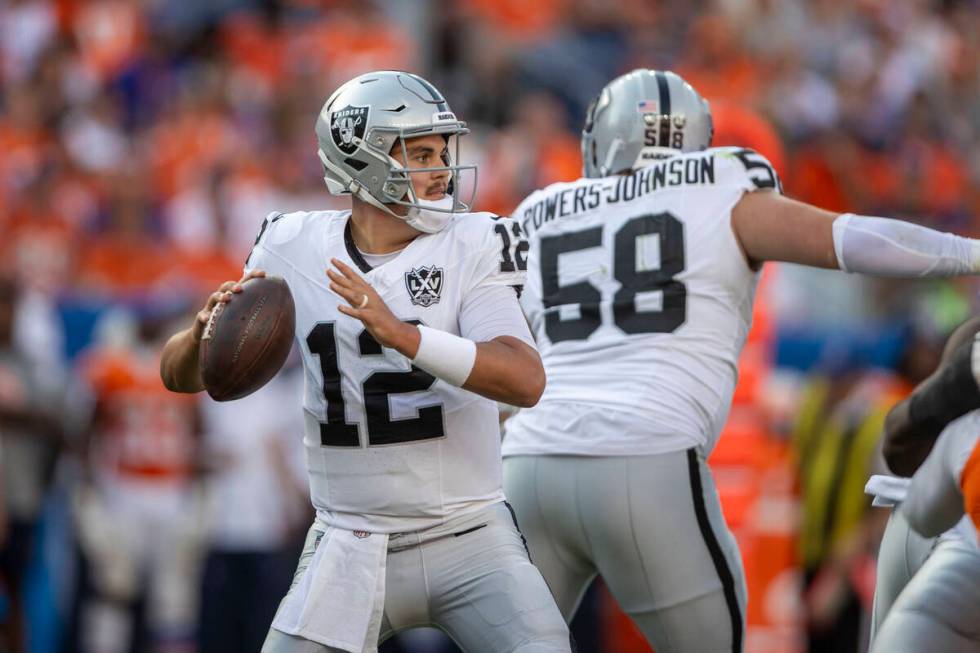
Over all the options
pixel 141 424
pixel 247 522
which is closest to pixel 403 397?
pixel 247 522

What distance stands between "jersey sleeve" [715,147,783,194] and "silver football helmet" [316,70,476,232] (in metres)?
0.76

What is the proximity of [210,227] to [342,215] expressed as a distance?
16.4ft

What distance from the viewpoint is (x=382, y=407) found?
12.5 feet

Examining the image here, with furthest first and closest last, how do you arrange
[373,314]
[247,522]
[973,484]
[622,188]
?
[247,522]
[622,188]
[373,314]
[973,484]

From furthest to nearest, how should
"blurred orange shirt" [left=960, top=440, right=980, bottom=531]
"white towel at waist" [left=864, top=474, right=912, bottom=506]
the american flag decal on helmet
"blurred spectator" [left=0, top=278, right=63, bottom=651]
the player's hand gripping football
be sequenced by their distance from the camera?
"blurred spectator" [left=0, top=278, right=63, bottom=651] → the american flag decal on helmet → "white towel at waist" [left=864, top=474, right=912, bottom=506] → the player's hand gripping football → "blurred orange shirt" [left=960, top=440, right=980, bottom=531]

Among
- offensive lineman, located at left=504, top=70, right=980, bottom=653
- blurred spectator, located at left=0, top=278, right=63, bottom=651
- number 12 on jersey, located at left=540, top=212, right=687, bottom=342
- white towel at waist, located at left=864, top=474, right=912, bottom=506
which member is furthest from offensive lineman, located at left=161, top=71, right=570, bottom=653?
blurred spectator, located at left=0, top=278, right=63, bottom=651

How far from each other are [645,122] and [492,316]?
1088mm

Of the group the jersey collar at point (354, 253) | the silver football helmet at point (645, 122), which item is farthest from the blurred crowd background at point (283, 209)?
the jersey collar at point (354, 253)

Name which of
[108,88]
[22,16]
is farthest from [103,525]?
[22,16]

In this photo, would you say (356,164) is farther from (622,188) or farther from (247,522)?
(247,522)

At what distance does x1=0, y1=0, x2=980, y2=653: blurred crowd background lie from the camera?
24.4 feet

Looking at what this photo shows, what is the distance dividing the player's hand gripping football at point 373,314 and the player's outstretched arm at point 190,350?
323mm

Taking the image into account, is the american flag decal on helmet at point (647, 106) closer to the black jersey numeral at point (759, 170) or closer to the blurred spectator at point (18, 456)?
the black jersey numeral at point (759, 170)

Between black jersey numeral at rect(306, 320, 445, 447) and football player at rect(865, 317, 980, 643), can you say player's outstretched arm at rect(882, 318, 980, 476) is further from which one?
black jersey numeral at rect(306, 320, 445, 447)
